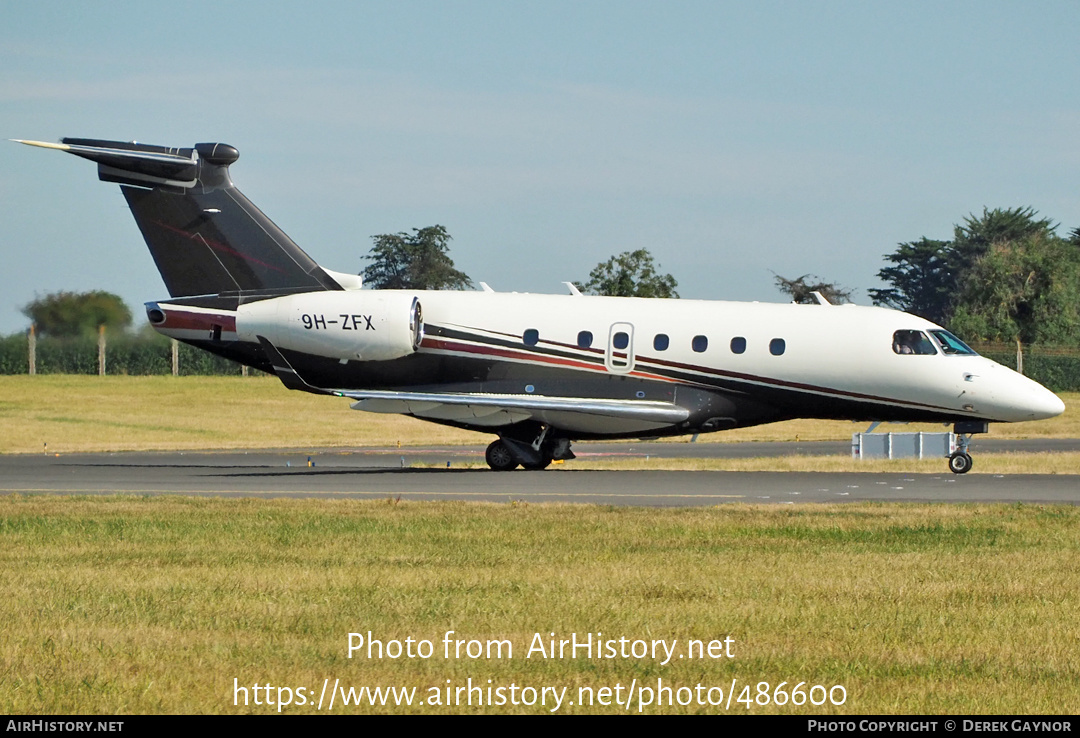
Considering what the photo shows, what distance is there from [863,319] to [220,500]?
1370 cm

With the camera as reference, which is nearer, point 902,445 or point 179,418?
point 902,445

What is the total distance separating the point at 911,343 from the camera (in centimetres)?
2831

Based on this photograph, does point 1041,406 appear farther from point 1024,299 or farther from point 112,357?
point 1024,299

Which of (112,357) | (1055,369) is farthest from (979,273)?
(112,357)

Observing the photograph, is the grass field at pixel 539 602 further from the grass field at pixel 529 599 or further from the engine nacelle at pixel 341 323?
the engine nacelle at pixel 341 323

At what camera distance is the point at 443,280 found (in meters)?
94.1

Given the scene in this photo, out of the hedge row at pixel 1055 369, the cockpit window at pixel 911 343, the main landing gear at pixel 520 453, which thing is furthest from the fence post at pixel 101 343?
the hedge row at pixel 1055 369

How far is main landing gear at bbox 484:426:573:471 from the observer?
29922 mm

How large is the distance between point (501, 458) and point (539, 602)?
Answer: 60.8 ft

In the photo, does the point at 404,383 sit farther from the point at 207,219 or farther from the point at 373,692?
the point at 373,692

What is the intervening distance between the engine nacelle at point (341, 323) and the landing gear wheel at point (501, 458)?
2.76 m

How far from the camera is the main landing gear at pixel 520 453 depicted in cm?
2992

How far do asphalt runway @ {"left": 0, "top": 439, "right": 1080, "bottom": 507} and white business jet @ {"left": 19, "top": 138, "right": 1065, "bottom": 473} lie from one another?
1261 millimetres

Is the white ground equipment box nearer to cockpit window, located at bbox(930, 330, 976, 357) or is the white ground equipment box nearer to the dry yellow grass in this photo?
cockpit window, located at bbox(930, 330, 976, 357)
